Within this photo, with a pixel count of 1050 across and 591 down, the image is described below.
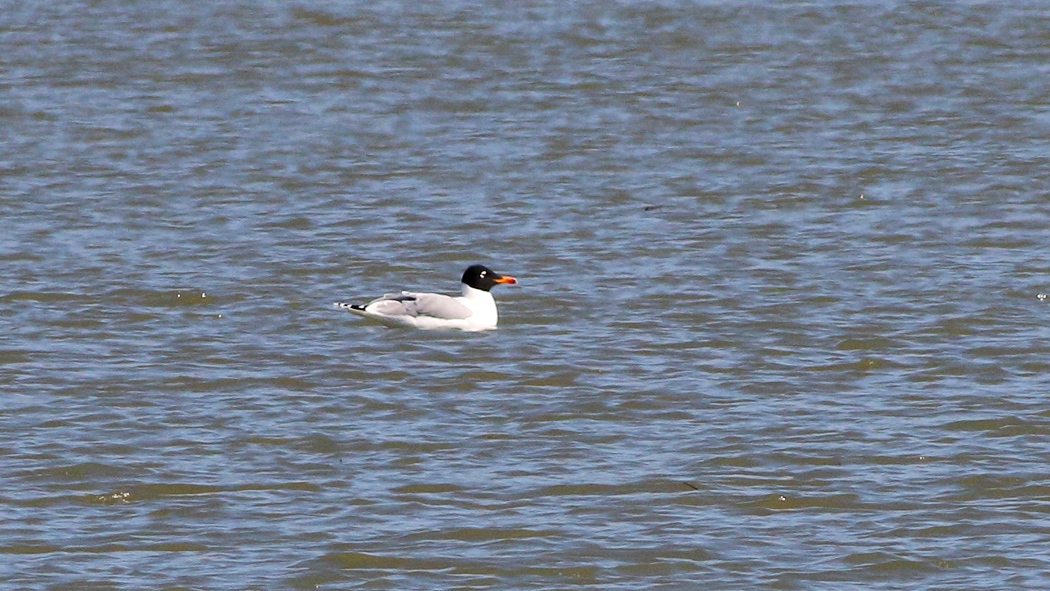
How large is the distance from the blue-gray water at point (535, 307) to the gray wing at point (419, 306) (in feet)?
0.75

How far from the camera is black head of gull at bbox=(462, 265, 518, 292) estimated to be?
16578mm

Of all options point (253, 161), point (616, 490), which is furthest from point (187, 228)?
point (616, 490)

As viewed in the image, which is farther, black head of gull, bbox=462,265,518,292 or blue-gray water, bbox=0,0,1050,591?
black head of gull, bbox=462,265,518,292

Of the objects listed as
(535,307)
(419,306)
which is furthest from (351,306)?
(535,307)

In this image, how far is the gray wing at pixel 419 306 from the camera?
16.2 m

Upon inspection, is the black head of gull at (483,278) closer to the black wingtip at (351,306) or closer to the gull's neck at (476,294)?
the gull's neck at (476,294)

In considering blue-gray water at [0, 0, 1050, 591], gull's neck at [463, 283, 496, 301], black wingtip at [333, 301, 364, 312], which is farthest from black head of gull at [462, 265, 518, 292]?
black wingtip at [333, 301, 364, 312]

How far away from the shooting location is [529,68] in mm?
27719

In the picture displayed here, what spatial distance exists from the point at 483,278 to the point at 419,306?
0.59 meters

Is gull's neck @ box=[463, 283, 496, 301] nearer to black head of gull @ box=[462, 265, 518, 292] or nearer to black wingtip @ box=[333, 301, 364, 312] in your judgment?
black head of gull @ box=[462, 265, 518, 292]

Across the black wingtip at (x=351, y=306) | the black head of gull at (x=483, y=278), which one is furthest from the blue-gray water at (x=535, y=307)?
the black head of gull at (x=483, y=278)

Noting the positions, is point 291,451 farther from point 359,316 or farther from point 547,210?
point 547,210

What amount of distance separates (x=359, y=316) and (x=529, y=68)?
11.5m

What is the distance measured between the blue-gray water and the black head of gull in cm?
34
